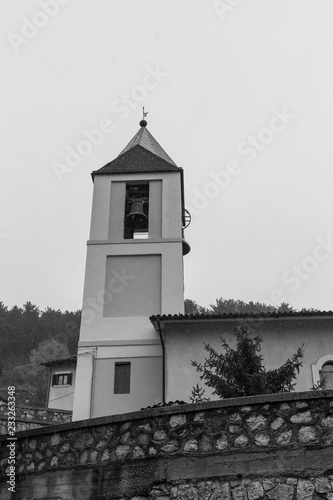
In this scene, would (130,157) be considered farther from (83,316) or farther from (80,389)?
(80,389)

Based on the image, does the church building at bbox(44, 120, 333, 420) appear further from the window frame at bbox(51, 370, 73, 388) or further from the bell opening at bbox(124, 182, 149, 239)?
the window frame at bbox(51, 370, 73, 388)

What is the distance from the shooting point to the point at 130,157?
17703 millimetres

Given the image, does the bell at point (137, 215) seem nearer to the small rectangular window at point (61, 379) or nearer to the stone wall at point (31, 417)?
the stone wall at point (31, 417)

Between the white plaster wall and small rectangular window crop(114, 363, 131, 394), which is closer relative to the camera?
the white plaster wall

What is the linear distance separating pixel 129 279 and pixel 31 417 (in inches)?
202

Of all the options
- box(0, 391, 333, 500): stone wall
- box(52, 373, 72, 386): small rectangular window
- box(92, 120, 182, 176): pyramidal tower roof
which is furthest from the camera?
box(52, 373, 72, 386): small rectangular window

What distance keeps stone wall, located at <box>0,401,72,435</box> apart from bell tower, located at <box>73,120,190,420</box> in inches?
106

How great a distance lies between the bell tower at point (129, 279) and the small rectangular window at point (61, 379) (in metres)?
14.5

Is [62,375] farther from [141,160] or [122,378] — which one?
[122,378]

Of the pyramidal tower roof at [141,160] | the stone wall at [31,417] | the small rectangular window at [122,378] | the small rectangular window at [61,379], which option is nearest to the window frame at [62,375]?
the small rectangular window at [61,379]

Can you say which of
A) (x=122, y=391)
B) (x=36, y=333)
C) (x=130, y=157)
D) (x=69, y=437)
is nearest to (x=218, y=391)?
(x=69, y=437)

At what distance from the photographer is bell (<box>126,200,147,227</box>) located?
626 inches

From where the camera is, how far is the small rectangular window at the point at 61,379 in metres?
28.7

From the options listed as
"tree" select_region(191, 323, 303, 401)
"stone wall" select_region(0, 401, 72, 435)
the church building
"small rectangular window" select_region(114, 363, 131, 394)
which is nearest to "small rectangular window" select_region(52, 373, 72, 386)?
"stone wall" select_region(0, 401, 72, 435)
